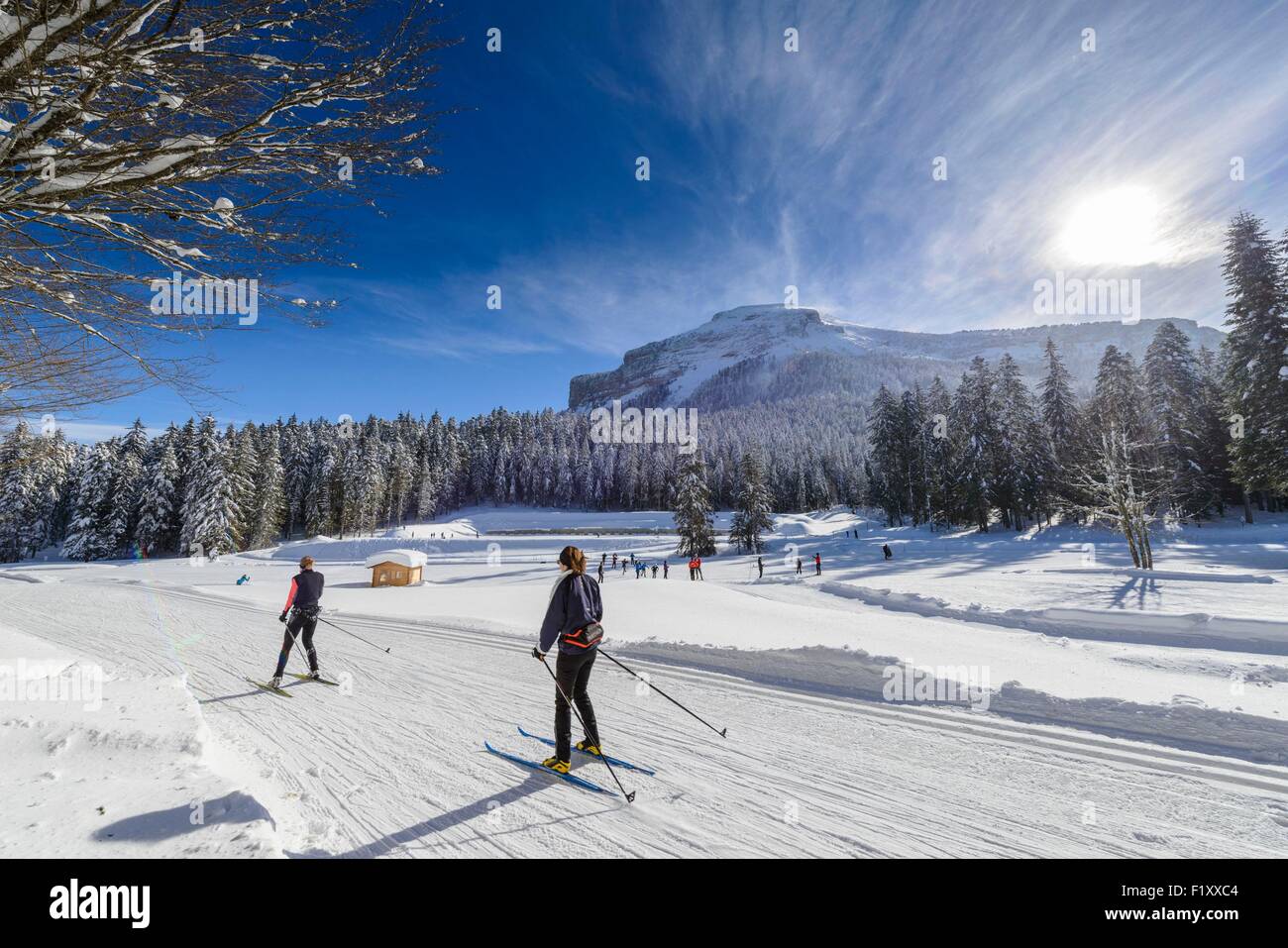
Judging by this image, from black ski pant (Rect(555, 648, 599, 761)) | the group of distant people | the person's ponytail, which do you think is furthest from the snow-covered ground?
the group of distant people

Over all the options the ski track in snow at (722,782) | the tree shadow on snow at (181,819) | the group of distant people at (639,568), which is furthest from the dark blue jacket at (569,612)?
the group of distant people at (639,568)

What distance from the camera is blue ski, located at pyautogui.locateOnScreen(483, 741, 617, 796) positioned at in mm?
4018

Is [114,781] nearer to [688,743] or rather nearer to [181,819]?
[181,819]

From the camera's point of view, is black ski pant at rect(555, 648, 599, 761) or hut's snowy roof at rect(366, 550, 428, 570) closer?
black ski pant at rect(555, 648, 599, 761)

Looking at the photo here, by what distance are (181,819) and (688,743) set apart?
3.89 m

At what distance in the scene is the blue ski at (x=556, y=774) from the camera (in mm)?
4018

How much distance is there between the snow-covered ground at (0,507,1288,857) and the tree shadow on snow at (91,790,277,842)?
0.02 meters

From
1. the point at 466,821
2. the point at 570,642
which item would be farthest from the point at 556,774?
the point at 570,642

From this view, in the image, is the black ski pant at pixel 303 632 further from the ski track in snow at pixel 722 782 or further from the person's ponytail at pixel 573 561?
the person's ponytail at pixel 573 561

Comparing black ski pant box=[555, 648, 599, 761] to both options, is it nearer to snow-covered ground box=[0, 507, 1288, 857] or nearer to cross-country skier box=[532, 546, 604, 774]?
cross-country skier box=[532, 546, 604, 774]
